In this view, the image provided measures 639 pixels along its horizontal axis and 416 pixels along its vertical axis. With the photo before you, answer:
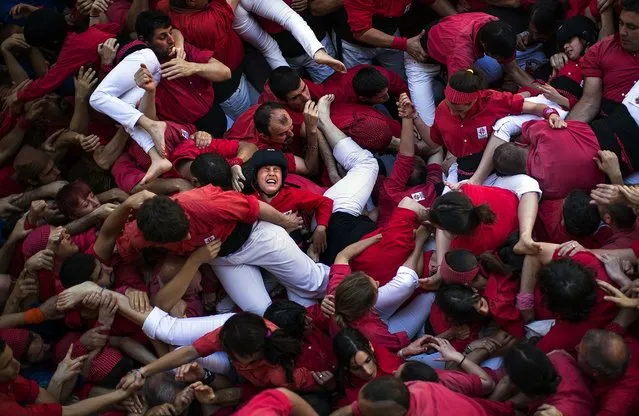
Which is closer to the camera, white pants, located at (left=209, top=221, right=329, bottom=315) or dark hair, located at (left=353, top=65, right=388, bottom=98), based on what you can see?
white pants, located at (left=209, top=221, right=329, bottom=315)

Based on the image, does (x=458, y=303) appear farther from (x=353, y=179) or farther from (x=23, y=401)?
(x=23, y=401)

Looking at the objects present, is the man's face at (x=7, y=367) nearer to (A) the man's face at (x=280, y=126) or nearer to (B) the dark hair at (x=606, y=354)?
(A) the man's face at (x=280, y=126)

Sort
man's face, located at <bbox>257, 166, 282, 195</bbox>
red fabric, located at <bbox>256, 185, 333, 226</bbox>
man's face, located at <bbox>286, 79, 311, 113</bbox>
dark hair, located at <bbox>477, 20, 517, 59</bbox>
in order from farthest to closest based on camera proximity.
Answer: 1. man's face, located at <bbox>286, 79, 311, 113</bbox>
2. dark hair, located at <bbox>477, 20, 517, 59</bbox>
3. red fabric, located at <bbox>256, 185, 333, 226</bbox>
4. man's face, located at <bbox>257, 166, 282, 195</bbox>

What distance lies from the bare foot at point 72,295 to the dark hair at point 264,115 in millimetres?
1315

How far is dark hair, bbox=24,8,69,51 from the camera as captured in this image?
505 cm

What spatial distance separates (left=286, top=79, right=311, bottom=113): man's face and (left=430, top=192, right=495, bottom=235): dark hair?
1270mm

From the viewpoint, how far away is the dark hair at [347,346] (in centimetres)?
374

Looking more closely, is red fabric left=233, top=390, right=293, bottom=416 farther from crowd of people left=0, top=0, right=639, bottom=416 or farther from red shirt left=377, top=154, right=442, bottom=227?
red shirt left=377, top=154, right=442, bottom=227

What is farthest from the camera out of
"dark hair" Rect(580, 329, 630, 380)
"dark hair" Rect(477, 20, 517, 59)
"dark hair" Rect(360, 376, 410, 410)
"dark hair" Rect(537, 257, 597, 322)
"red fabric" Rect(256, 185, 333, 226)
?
"dark hair" Rect(477, 20, 517, 59)

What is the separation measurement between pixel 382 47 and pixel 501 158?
1539 millimetres

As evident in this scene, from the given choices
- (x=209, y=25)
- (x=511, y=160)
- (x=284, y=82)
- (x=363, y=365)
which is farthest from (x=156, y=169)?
(x=511, y=160)

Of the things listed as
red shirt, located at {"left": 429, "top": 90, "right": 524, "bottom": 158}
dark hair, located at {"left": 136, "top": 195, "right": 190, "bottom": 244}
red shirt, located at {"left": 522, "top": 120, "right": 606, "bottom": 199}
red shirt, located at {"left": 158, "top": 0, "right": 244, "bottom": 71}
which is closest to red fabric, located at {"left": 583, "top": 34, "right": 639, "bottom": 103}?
red shirt, located at {"left": 522, "top": 120, "right": 606, "bottom": 199}

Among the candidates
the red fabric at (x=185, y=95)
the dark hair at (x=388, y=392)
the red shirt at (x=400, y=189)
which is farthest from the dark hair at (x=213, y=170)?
the dark hair at (x=388, y=392)

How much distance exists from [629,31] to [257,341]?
2499 mm
